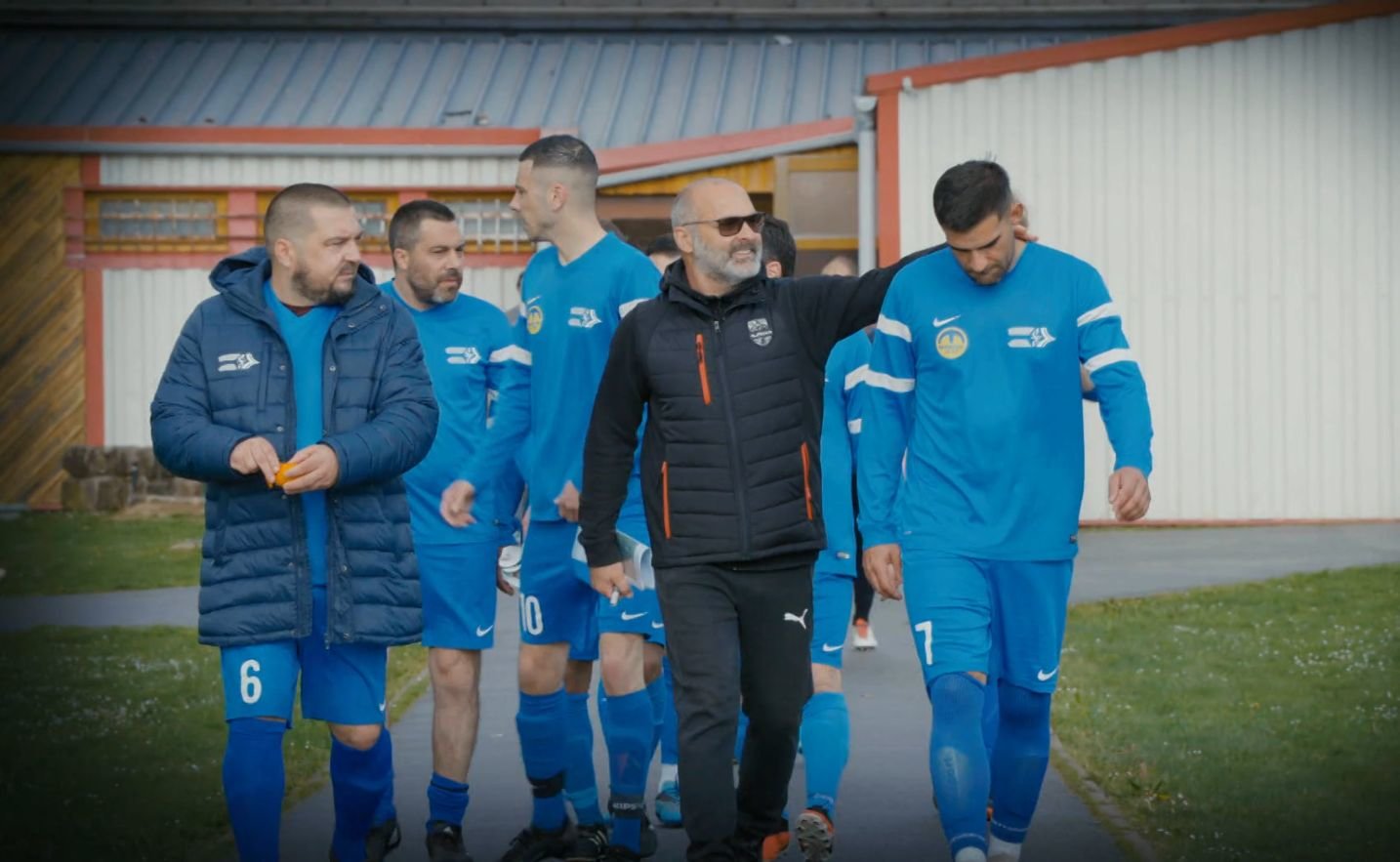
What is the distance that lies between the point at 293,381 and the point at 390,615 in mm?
776

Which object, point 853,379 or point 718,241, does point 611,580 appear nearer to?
point 718,241

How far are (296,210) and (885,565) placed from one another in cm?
217

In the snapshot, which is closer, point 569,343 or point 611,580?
point 611,580

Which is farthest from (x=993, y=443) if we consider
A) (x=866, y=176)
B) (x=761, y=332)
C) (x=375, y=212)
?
(x=375, y=212)

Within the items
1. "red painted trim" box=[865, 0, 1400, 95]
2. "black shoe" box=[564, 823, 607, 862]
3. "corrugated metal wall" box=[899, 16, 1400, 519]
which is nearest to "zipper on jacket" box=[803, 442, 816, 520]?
"black shoe" box=[564, 823, 607, 862]

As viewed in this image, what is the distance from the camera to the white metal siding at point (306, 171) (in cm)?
2558

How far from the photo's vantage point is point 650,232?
83.1 feet

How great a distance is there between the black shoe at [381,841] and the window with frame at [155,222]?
19.6 m

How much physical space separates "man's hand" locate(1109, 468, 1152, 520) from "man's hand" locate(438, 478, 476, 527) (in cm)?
235

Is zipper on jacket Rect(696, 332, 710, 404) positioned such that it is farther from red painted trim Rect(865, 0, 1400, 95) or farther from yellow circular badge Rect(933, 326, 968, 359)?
red painted trim Rect(865, 0, 1400, 95)

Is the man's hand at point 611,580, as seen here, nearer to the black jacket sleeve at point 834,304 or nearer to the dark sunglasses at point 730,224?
the black jacket sleeve at point 834,304

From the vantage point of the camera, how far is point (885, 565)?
681 centimetres

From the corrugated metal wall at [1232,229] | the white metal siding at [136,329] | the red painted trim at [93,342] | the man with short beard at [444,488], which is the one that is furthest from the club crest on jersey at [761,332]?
the red painted trim at [93,342]

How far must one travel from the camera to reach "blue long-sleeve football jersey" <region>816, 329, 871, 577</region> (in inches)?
306
